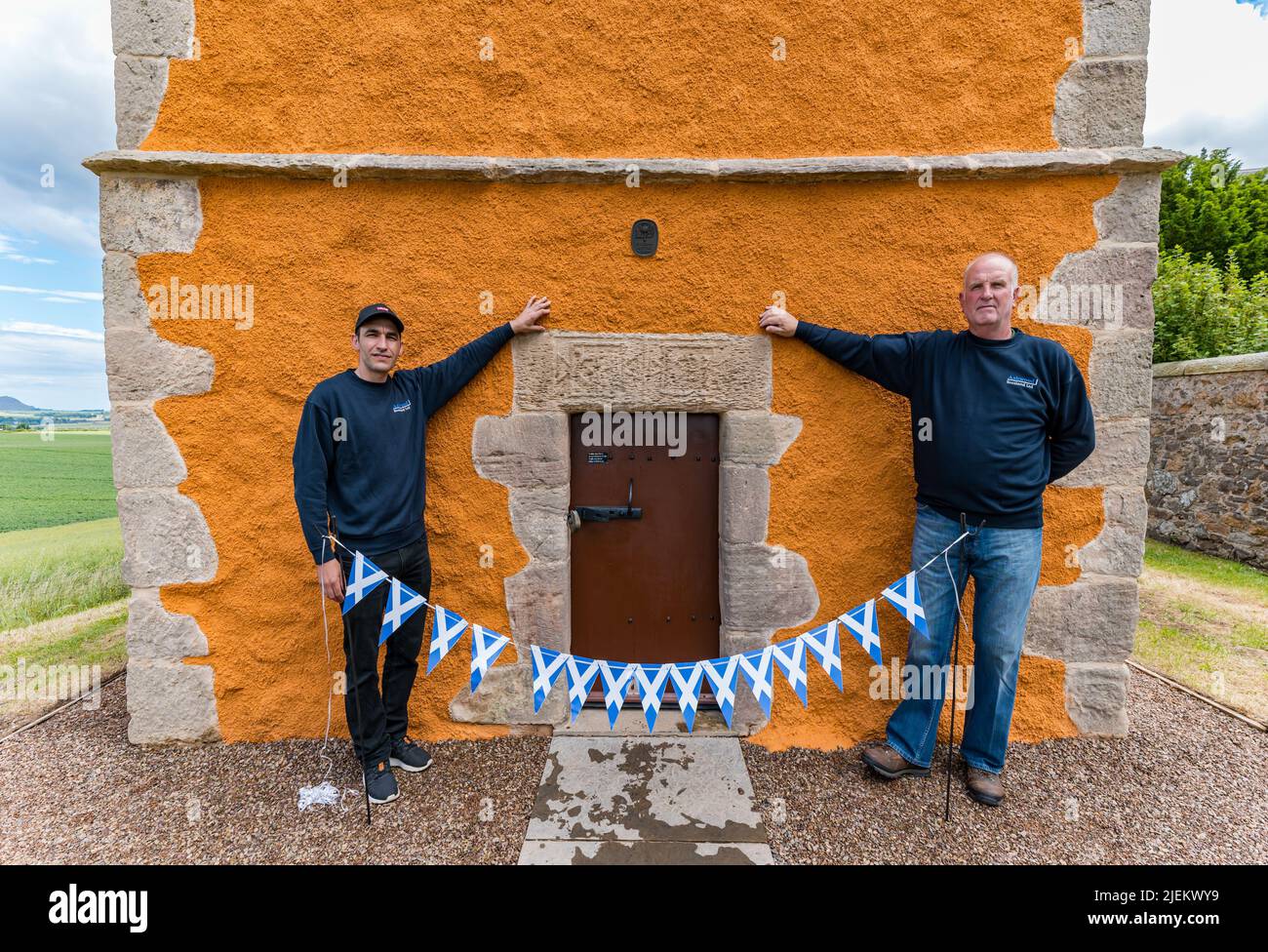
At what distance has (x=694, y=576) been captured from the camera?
307 cm

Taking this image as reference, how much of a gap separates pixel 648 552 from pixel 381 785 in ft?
5.63

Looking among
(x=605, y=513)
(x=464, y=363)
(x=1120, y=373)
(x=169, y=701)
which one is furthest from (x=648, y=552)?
(x=169, y=701)

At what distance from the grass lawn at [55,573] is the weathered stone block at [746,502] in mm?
5508

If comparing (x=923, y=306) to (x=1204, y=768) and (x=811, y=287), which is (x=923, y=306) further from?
(x=1204, y=768)

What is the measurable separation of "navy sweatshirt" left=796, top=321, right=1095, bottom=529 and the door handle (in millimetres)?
1486

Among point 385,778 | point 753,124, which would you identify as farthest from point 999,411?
point 385,778

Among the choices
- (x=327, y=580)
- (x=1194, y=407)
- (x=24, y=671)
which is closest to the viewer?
(x=327, y=580)

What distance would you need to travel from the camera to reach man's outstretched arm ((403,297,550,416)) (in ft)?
8.88

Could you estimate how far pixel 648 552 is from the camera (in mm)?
3047

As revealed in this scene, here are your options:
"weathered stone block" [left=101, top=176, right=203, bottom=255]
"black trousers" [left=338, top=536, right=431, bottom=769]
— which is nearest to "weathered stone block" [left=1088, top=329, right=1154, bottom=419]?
"black trousers" [left=338, top=536, right=431, bottom=769]

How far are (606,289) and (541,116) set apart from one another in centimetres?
96

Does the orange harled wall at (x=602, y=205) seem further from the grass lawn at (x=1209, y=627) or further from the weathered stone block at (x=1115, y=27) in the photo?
the grass lawn at (x=1209, y=627)

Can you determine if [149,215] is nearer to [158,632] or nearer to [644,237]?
[158,632]

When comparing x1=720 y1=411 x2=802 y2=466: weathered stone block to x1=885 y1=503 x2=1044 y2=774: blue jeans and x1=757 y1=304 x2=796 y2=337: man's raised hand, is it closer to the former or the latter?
x1=757 y1=304 x2=796 y2=337: man's raised hand
